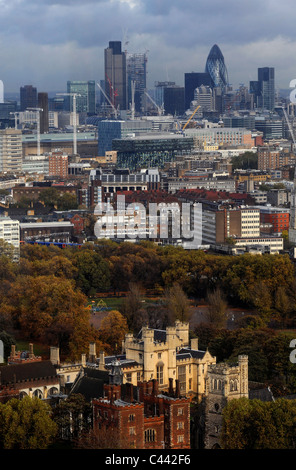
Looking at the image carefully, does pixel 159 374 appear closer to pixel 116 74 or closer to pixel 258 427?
pixel 258 427

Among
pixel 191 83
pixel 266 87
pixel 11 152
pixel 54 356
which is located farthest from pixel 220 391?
pixel 191 83

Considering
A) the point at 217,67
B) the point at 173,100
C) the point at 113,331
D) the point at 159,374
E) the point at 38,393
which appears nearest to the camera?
the point at 38,393

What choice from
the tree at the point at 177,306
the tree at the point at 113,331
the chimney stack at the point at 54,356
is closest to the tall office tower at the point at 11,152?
the tree at the point at 177,306

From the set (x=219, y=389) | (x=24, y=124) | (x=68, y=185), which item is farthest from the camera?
(x=24, y=124)

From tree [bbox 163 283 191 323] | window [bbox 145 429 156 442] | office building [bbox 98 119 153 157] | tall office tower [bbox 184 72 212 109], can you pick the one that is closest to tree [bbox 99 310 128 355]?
tree [bbox 163 283 191 323]

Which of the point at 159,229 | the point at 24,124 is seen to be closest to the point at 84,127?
the point at 24,124

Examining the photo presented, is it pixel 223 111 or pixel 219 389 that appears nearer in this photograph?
pixel 219 389
